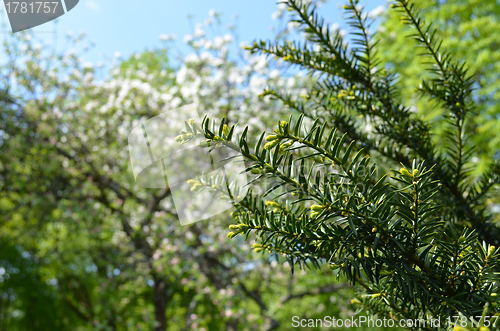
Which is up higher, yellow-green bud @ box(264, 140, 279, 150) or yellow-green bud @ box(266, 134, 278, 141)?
yellow-green bud @ box(266, 134, 278, 141)

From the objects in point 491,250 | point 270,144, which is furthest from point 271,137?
point 491,250

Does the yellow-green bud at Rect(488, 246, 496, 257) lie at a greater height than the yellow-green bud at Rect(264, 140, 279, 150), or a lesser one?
lesser

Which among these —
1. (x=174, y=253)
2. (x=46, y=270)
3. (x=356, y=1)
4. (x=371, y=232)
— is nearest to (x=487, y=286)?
(x=371, y=232)

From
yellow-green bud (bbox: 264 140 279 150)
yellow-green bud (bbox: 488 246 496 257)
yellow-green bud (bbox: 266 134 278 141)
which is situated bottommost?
yellow-green bud (bbox: 488 246 496 257)

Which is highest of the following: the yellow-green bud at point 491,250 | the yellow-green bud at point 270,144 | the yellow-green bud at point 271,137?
the yellow-green bud at point 271,137

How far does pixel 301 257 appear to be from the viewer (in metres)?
0.82

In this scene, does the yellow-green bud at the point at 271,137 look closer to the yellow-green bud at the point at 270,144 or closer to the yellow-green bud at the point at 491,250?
the yellow-green bud at the point at 270,144

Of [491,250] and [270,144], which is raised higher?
[270,144]

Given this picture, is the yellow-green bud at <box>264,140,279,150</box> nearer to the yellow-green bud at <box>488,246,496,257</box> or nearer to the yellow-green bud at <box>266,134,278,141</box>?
the yellow-green bud at <box>266,134,278,141</box>

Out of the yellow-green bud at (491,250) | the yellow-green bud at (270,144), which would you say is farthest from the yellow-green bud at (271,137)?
the yellow-green bud at (491,250)

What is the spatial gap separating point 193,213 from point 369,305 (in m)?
3.99

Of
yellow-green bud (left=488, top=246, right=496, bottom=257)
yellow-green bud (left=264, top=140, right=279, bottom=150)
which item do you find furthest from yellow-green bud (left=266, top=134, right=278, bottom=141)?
yellow-green bud (left=488, top=246, right=496, bottom=257)

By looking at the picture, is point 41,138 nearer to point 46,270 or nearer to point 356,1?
point 356,1

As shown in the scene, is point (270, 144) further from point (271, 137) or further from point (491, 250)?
point (491, 250)
